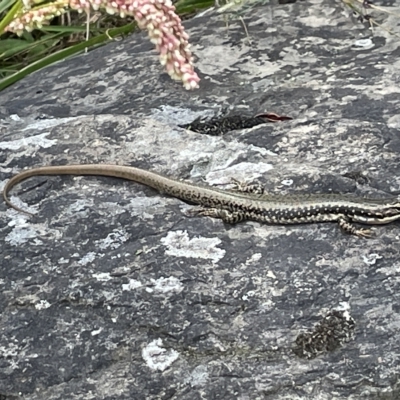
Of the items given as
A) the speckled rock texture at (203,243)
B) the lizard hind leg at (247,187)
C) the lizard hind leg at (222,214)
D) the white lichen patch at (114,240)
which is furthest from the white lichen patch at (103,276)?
the lizard hind leg at (247,187)

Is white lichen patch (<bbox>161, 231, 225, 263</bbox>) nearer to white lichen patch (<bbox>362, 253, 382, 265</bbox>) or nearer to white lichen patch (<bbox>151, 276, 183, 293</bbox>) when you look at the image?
white lichen patch (<bbox>151, 276, 183, 293</bbox>)

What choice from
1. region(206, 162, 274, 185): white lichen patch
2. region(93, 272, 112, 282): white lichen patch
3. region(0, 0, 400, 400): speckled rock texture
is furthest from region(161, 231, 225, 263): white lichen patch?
region(206, 162, 274, 185): white lichen patch

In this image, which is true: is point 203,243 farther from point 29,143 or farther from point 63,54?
point 63,54

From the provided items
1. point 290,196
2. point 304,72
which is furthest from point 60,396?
point 304,72

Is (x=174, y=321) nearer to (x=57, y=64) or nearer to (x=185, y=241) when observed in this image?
(x=185, y=241)

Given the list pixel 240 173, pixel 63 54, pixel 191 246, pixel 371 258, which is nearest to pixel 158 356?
pixel 191 246

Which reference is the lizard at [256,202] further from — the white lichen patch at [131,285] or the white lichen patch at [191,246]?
the white lichen patch at [131,285]
